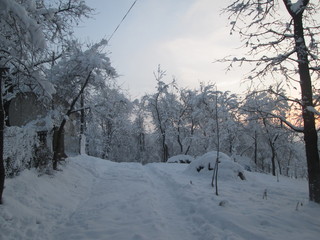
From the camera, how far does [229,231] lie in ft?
15.5

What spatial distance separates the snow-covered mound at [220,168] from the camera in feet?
38.5

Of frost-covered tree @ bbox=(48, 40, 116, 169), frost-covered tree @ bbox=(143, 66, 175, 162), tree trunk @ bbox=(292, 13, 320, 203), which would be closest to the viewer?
tree trunk @ bbox=(292, 13, 320, 203)

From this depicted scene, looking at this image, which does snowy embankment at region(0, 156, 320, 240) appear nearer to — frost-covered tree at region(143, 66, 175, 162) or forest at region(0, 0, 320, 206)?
forest at region(0, 0, 320, 206)

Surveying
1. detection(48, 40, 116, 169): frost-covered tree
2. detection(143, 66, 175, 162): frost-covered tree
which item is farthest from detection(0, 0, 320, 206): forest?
detection(143, 66, 175, 162): frost-covered tree

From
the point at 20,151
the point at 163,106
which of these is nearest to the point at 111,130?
the point at 163,106

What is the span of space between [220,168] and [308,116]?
594 cm

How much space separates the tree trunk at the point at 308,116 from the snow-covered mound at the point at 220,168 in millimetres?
4873

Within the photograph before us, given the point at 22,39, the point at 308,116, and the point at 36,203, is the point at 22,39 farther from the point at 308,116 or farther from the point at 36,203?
the point at 308,116

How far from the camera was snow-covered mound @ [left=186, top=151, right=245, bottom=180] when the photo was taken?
38.5ft

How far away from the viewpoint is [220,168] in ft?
40.0

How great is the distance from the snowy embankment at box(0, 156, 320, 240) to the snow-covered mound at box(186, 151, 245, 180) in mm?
3053

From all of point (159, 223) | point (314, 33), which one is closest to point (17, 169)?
point (159, 223)

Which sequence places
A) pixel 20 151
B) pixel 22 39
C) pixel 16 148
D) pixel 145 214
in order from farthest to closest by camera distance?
pixel 20 151
pixel 16 148
pixel 145 214
pixel 22 39

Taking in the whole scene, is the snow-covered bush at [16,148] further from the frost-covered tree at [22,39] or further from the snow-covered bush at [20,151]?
the frost-covered tree at [22,39]
